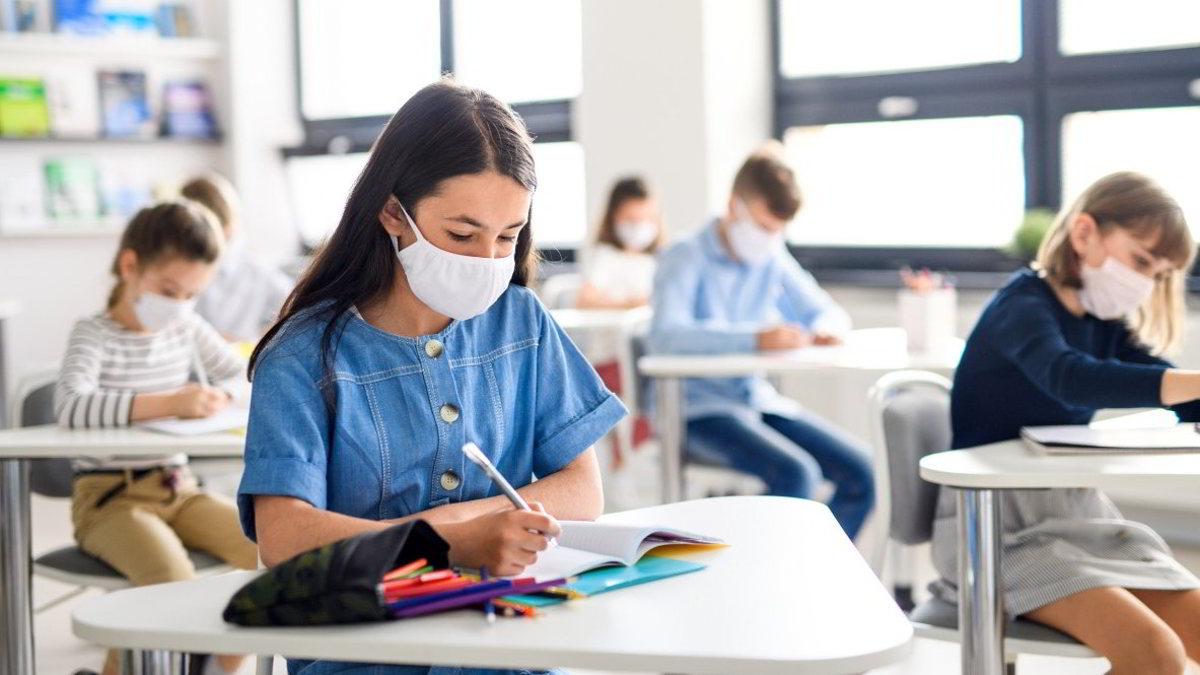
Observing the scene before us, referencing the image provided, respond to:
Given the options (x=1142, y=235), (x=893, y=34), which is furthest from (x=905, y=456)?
(x=893, y=34)

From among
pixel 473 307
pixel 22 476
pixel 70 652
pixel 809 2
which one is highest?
pixel 809 2

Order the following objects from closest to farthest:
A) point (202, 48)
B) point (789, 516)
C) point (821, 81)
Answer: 1. point (789, 516)
2. point (821, 81)
3. point (202, 48)

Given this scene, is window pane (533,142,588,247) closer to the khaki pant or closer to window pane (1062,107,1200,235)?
window pane (1062,107,1200,235)

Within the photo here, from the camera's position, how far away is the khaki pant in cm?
250

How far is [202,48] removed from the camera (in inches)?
280

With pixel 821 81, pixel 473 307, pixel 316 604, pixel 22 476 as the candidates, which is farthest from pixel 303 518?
pixel 821 81

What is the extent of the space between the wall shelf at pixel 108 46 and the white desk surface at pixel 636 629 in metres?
5.73

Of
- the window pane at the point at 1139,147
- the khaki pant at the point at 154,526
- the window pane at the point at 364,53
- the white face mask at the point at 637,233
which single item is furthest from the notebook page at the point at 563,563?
the window pane at the point at 364,53

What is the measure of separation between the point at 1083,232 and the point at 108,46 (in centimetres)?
552

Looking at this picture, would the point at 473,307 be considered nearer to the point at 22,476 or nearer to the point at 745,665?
the point at 745,665

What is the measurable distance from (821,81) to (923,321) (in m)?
1.95

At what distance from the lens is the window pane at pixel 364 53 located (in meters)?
6.93

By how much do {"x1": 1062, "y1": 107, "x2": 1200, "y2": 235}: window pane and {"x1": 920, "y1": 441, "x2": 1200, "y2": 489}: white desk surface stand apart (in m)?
2.44

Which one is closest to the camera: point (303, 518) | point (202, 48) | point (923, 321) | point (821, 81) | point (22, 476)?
point (303, 518)
